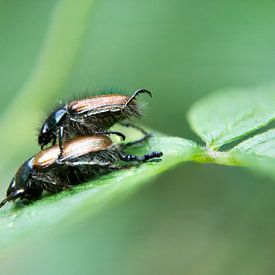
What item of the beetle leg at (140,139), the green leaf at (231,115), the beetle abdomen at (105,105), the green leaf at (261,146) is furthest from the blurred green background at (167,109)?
the green leaf at (261,146)

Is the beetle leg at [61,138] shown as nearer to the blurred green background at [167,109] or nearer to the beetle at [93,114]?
the beetle at [93,114]

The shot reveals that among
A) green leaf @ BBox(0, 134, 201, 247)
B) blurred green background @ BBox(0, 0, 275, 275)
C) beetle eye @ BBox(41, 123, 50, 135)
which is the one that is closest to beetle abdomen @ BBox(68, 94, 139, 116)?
beetle eye @ BBox(41, 123, 50, 135)

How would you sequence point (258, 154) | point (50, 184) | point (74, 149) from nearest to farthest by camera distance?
point (258, 154) → point (50, 184) → point (74, 149)

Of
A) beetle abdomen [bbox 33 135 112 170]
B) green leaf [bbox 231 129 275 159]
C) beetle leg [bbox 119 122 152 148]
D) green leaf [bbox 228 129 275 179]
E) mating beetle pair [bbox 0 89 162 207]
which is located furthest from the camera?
beetle leg [bbox 119 122 152 148]

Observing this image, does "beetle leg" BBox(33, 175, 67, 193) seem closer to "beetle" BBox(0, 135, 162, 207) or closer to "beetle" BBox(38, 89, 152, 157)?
"beetle" BBox(0, 135, 162, 207)

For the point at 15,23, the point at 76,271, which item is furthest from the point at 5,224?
the point at 15,23

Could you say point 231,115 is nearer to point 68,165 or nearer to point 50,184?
point 68,165

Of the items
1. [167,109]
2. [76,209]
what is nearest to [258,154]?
[76,209]
